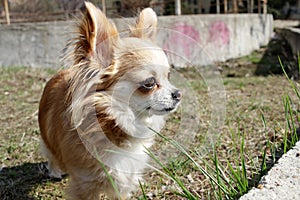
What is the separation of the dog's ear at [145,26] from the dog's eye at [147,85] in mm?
465

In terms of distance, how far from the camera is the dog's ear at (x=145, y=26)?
2.50 meters

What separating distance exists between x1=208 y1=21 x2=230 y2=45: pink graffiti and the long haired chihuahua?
680 cm

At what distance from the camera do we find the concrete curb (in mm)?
1764

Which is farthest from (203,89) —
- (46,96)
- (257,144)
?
(46,96)

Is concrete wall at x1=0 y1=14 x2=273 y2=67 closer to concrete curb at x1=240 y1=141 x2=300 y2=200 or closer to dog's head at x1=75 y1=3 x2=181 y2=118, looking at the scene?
dog's head at x1=75 y1=3 x2=181 y2=118

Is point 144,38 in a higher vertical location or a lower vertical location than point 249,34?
higher

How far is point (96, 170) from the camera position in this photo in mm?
2248

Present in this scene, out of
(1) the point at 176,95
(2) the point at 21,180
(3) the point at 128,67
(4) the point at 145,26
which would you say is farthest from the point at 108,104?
(2) the point at 21,180

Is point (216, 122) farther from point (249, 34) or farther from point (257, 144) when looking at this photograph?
point (249, 34)

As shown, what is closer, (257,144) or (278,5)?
(257,144)

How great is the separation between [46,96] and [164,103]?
44.5 inches

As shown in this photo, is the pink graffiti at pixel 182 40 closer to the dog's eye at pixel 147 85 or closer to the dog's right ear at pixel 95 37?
the dog's right ear at pixel 95 37

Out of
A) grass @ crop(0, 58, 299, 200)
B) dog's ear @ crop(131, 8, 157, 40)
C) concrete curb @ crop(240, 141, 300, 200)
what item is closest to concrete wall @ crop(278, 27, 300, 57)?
grass @ crop(0, 58, 299, 200)

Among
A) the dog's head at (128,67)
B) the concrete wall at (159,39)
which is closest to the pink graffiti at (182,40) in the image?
the concrete wall at (159,39)
